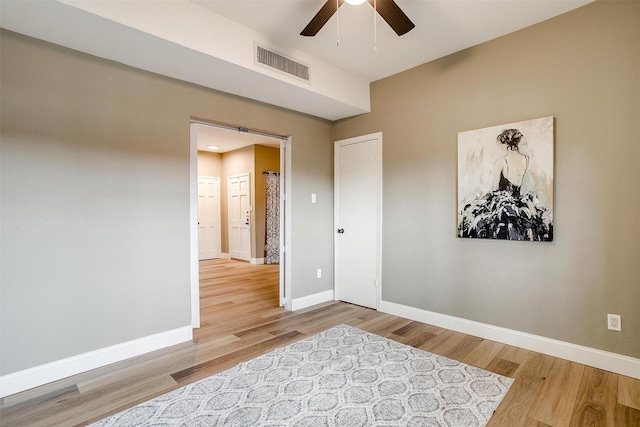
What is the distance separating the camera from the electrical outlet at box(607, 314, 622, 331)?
7.59 ft

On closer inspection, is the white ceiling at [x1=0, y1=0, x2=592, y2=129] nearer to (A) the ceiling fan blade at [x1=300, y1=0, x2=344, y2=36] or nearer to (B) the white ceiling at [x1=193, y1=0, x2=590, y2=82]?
(B) the white ceiling at [x1=193, y1=0, x2=590, y2=82]

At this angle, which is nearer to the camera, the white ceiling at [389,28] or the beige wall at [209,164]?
the white ceiling at [389,28]

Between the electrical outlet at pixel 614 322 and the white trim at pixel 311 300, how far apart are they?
2.84 meters

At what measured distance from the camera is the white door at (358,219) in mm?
3852

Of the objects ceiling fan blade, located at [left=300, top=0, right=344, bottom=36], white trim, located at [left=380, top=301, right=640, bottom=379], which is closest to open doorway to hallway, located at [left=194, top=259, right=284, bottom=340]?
white trim, located at [left=380, top=301, right=640, bottom=379]

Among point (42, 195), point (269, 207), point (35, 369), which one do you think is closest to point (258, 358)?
point (35, 369)

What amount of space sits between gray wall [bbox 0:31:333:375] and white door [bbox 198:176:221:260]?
507 cm

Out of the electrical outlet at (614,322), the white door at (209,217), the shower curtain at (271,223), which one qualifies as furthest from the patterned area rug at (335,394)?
the white door at (209,217)

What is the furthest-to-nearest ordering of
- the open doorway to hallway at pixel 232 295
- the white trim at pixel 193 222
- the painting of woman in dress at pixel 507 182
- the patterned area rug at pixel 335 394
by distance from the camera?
the open doorway to hallway at pixel 232 295 → the white trim at pixel 193 222 → the painting of woman in dress at pixel 507 182 → the patterned area rug at pixel 335 394

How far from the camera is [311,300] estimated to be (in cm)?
406

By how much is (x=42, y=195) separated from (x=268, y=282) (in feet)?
11.6

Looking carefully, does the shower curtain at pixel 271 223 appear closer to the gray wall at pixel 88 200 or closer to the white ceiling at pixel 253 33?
the white ceiling at pixel 253 33

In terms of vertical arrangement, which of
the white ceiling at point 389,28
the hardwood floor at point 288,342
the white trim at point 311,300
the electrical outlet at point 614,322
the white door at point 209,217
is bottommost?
the hardwood floor at point 288,342

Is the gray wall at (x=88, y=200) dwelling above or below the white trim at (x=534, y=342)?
above
